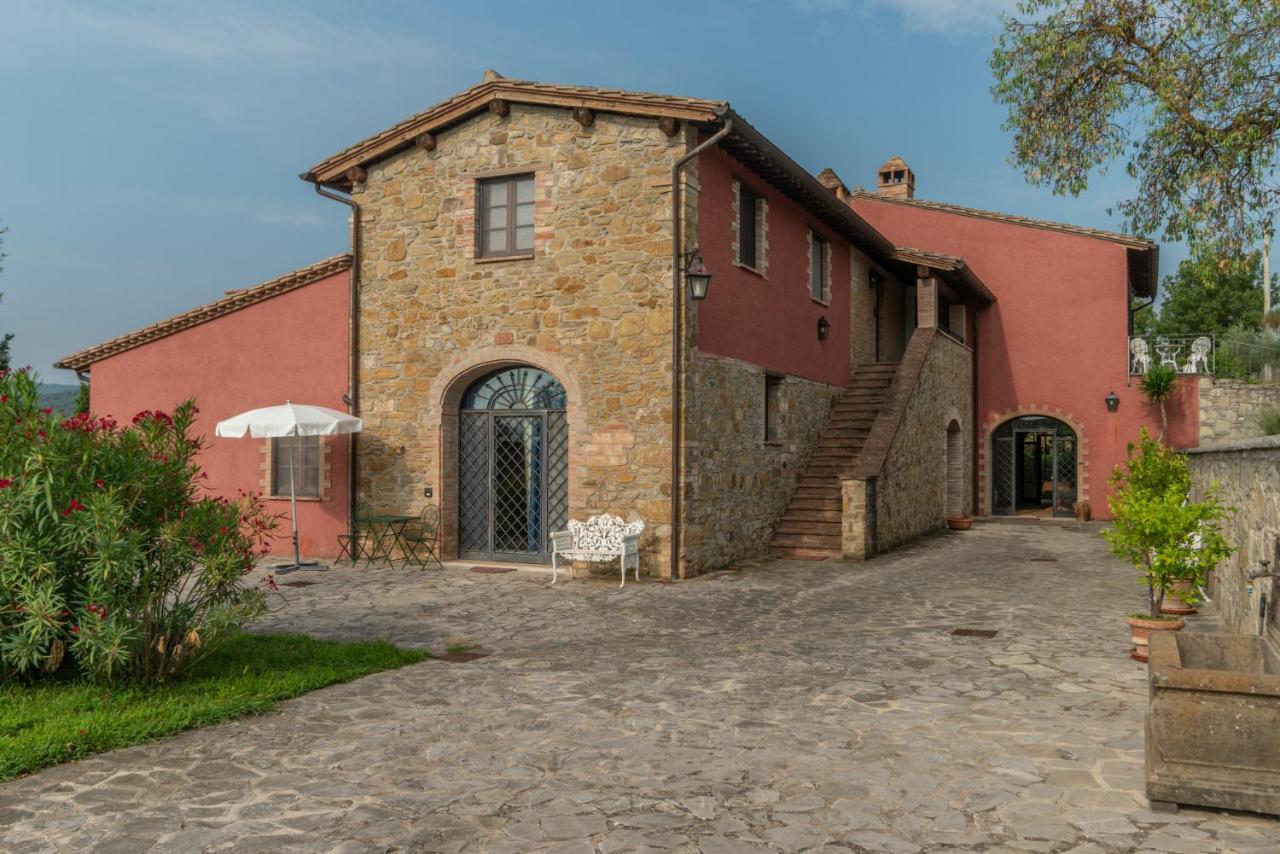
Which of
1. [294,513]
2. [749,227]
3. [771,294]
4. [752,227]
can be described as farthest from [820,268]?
[294,513]

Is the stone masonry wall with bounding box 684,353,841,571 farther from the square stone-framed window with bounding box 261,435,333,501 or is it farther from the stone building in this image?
the square stone-framed window with bounding box 261,435,333,501

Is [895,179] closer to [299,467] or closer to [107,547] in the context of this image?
[299,467]

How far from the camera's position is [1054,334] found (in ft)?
63.8

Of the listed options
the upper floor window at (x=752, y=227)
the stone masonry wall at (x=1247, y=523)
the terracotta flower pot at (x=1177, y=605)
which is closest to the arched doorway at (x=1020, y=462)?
the upper floor window at (x=752, y=227)

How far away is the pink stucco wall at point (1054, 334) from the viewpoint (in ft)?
→ 61.8

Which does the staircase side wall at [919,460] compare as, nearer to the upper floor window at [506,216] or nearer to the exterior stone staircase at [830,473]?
the exterior stone staircase at [830,473]

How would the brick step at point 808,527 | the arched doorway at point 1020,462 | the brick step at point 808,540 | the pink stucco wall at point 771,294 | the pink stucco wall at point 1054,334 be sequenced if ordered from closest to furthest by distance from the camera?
the pink stucco wall at point 771,294 → the brick step at point 808,540 → the brick step at point 808,527 → the pink stucco wall at point 1054,334 → the arched doorway at point 1020,462

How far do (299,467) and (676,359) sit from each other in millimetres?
6062

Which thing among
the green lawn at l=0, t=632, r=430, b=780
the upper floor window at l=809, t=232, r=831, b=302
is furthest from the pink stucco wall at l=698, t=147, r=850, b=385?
the green lawn at l=0, t=632, r=430, b=780

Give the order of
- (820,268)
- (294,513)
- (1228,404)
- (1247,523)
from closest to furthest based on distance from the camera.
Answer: (1247,523) → (294,513) → (820,268) → (1228,404)

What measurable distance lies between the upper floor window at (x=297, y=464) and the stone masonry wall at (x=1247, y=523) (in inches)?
422

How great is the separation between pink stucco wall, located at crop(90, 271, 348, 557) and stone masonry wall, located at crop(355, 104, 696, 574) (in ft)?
1.96

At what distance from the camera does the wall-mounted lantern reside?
10.5 metres

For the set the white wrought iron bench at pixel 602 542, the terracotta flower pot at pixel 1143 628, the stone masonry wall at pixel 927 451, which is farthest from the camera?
the stone masonry wall at pixel 927 451
